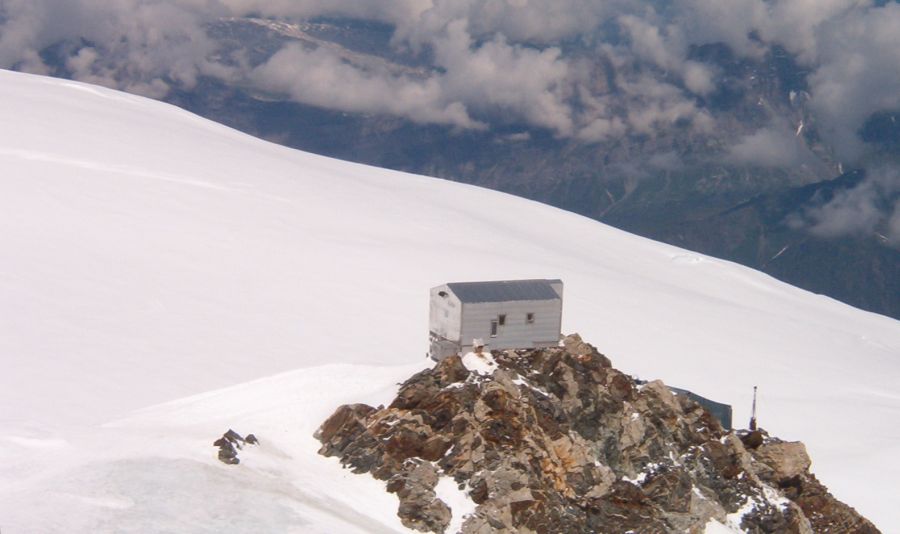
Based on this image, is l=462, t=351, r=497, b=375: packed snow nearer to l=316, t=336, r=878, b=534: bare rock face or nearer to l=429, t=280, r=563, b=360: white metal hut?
l=316, t=336, r=878, b=534: bare rock face

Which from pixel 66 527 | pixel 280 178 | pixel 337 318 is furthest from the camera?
pixel 280 178

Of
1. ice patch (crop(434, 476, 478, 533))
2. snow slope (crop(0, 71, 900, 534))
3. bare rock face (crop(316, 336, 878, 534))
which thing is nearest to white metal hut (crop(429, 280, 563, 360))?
bare rock face (crop(316, 336, 878, 534))

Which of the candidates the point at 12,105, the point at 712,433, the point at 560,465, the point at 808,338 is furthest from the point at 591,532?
the point at 12,105

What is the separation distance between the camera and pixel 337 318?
145 ft

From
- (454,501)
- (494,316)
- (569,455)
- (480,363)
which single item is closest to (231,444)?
(454,501)

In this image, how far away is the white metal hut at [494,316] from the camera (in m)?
34.3

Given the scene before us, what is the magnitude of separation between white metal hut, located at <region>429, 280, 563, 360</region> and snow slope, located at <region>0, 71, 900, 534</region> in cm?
216

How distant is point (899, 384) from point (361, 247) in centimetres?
3094

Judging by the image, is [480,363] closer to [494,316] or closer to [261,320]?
[494,316]

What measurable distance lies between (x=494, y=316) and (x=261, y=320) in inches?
457

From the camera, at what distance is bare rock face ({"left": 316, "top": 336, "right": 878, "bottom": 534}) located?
95.0 feet

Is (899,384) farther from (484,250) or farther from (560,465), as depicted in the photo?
(560,465)

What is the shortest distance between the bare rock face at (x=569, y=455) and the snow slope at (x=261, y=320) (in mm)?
1479

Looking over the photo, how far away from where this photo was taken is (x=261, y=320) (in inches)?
1641
